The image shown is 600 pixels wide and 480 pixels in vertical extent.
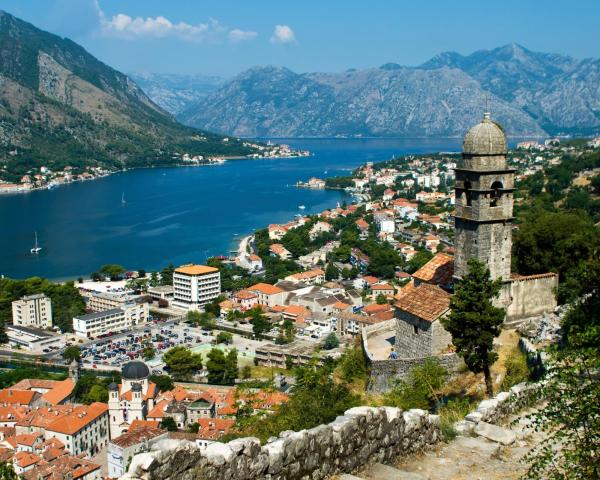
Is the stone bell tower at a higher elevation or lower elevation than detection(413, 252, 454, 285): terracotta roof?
higher

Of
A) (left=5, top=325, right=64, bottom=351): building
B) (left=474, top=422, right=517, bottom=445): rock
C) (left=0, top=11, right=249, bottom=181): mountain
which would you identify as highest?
(left=0, top=11, right=249, bottom=181): mountain

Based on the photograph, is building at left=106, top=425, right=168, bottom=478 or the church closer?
the church

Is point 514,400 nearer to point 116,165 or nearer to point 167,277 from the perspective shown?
point 167,277

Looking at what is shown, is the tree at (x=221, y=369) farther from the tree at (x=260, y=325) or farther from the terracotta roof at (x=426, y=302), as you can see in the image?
the terracotta roof at (x=426, y=302)

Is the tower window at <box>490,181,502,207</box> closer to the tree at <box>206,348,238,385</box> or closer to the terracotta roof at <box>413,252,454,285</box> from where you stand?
the terracotta roof at <box>413,252,454,285</box>

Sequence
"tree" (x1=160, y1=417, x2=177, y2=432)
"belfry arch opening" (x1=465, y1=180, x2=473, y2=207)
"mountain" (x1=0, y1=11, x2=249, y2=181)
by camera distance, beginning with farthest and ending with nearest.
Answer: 1. "mountain" (x1=0, y1=11, x2=249, y2=181)
2. "tree" (x1=160, y1=417, x2=177, y2=432)
3. "belfry arch opening" (x1=465, y1=180, x2=473, y2=207)

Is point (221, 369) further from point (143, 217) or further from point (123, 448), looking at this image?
point (143, 217)

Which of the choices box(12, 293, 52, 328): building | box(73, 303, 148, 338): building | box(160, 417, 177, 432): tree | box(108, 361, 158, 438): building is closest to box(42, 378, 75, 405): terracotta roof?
box(108, 361, 158, 438): building

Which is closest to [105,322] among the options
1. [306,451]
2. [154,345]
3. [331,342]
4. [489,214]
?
[154,345]

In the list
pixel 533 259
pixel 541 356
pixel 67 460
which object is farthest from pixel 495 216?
pixel 67 460
